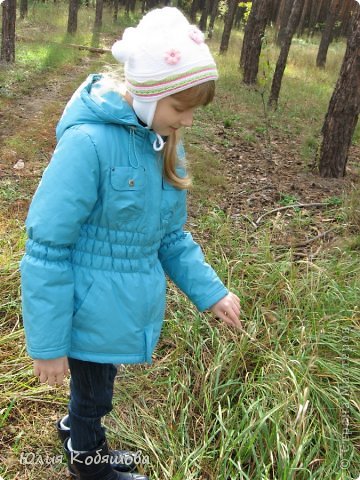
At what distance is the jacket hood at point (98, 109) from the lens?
4.76 feet

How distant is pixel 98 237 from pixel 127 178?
8.2 inches

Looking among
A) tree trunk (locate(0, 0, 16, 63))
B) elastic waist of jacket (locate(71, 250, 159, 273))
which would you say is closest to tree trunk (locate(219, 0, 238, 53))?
tree trunk (locate(0, 0, 16, 63))

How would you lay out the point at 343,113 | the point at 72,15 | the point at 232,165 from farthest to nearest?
the point at 72,15, the point at 232,165, the point at 343,113

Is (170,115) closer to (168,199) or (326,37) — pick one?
(168,199)

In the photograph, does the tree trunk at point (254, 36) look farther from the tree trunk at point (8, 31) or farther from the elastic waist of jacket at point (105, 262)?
the elastic waist of jacket at point (105, 262)

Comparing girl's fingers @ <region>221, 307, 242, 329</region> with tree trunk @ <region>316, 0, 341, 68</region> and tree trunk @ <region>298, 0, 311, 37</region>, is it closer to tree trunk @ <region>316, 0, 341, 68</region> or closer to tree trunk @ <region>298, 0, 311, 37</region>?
tree trunk @ <region>316, 0, 341, 68</region>

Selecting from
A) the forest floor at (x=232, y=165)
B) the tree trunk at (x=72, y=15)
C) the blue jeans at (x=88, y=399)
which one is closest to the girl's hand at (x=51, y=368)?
the blue jeans at (x=88, y=399)

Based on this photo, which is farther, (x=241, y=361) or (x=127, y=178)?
(x=241, y=361)

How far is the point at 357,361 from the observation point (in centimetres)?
237

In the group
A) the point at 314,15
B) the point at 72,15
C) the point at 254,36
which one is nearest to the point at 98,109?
the point at 254,36

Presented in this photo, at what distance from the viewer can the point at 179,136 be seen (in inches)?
65.8

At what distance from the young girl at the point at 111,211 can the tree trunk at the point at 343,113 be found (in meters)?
4.03

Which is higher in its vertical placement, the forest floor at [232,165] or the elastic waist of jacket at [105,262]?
the elastic waist of jacket at [105,262]

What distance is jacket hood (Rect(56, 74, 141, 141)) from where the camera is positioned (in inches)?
57.1
